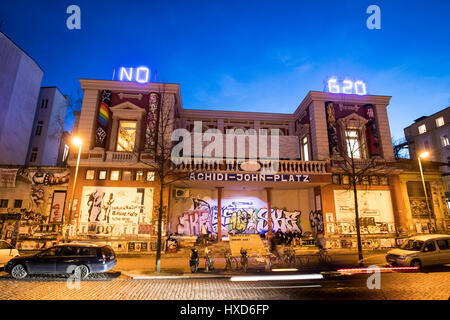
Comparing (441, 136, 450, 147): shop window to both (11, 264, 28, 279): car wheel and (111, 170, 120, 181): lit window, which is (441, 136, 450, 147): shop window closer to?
(111, 170, 120, 181): lit window

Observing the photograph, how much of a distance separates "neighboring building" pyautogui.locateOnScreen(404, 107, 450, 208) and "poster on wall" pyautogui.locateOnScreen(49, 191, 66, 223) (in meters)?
50.3

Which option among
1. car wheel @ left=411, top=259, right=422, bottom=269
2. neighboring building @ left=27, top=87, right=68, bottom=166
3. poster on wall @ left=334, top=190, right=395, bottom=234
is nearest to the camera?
car wheel @ left=411, top=259, right=422, bottom=269

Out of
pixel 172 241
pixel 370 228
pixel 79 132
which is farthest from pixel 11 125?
pixel 370 228

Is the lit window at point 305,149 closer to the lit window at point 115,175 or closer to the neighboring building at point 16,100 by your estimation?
the lit window at point 115,175

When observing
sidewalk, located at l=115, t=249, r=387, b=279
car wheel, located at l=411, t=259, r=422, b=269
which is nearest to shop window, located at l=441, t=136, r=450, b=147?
sidewalk, located at l=115, t=249, r=387, b=279

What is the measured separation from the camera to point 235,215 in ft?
71.3

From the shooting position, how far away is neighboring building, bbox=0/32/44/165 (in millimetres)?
26828

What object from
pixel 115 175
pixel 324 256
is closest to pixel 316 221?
pixel 324 256

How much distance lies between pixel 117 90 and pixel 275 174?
15.4 meters

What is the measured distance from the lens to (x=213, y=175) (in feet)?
60.0

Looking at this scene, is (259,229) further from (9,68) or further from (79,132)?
(9,68)

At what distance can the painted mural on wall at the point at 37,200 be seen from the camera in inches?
693

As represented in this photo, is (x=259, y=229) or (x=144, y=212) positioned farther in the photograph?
(x=259, y=229)
